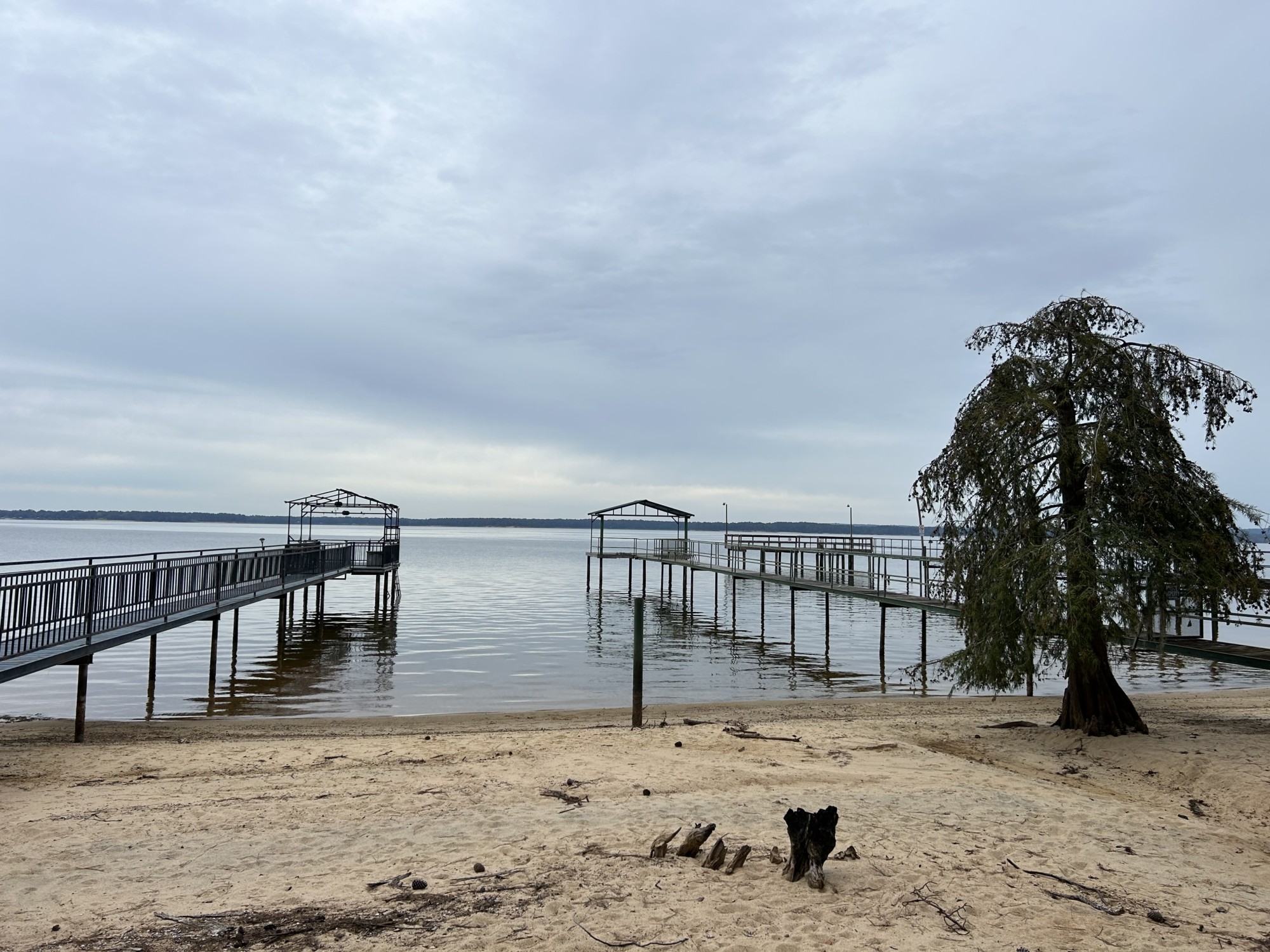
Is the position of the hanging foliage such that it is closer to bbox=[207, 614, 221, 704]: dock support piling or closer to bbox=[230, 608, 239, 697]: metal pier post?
bbox=[207, 614, 221, 704]: dock support piling

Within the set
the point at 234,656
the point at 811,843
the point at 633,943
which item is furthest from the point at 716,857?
the point at 234,656

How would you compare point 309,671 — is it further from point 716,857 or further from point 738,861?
point 738,861

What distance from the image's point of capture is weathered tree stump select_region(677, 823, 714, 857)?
7.00 meters

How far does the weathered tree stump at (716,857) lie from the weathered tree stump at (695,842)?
13 centimetres

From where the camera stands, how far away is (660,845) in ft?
23.2

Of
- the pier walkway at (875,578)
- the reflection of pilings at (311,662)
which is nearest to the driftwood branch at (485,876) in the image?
the pier walkway at (875,578)

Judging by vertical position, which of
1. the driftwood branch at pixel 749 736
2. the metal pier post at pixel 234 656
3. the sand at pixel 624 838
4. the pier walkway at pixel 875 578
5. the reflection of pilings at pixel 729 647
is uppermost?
the pier walkway at pixel 875 578

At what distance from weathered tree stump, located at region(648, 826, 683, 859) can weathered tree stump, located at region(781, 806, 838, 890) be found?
1.07 metres

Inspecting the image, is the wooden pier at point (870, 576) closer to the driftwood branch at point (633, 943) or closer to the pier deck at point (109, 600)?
the driftwood branch at point (633, 943)

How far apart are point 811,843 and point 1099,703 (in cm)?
893

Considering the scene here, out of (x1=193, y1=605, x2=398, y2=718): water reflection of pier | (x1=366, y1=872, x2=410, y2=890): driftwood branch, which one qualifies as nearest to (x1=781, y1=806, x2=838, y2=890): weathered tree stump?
(x1=366, y1=872, x2=410, y2=890): driftwood branch

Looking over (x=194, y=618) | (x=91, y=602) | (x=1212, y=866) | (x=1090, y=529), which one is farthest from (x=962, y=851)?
(x=194, y=618)

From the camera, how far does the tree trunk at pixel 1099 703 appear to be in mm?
12766

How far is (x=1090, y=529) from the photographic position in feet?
39.1
